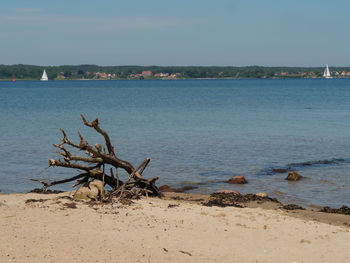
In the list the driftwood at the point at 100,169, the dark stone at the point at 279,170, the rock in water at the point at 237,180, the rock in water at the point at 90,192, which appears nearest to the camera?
the rock in water at the point at 90,192

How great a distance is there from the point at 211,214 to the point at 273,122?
29378 millimetres

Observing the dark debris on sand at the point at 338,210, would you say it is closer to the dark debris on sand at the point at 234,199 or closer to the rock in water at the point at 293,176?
the dark debris on sand at the point at 234,199

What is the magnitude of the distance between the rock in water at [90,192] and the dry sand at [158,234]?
0.44 metres

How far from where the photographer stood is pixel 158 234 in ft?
33.3

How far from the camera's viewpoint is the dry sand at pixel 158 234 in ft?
29.2

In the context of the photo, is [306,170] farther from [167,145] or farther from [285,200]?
[167,145]

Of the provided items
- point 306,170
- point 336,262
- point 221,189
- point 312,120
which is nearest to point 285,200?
point 221,189

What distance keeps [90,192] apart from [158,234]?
338 centimetres

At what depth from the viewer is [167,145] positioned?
88.2ft

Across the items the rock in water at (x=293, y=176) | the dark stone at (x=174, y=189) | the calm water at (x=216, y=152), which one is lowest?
the calm water at (x=216, y=152)

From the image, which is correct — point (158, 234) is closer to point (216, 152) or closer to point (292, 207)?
point (292, 207)

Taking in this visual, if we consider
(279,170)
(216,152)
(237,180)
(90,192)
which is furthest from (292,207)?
(216,152)

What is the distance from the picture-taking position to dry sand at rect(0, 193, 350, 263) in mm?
8906

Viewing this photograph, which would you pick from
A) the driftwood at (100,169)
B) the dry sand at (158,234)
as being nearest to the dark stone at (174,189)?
the driftwood at (100,169)
